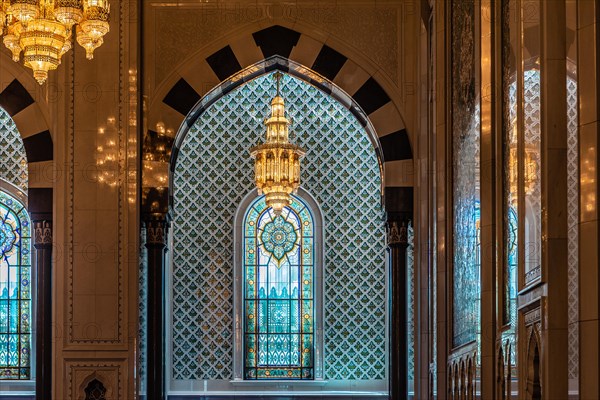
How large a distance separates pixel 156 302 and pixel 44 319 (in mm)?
1143

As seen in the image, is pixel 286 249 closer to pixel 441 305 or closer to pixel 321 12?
pixel 321 12

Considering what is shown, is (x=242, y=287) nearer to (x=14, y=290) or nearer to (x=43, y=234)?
(x=14, y=290)

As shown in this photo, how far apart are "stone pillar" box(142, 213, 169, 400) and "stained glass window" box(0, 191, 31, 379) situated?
196 inches

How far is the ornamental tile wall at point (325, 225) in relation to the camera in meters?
A: 16.9

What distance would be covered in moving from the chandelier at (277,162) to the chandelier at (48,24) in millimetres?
6057

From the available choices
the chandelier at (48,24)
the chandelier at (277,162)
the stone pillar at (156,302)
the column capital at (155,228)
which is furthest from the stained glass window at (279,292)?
the chandelier at (48,24)

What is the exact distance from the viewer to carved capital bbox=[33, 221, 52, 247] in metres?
11.8

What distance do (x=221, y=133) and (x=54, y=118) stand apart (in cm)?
564

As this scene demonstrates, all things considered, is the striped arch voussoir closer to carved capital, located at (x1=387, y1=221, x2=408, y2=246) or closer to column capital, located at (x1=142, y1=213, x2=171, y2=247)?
carved capital, located at (x1=387, y1=221, x2=408, y2=246)

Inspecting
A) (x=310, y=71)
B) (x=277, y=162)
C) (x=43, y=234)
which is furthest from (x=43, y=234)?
(x=277, y=162)

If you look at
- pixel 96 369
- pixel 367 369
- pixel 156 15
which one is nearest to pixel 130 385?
pixel 96 369

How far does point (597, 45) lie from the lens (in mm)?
5094

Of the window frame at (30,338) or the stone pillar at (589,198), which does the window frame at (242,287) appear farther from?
the stone pillar at (589,198)

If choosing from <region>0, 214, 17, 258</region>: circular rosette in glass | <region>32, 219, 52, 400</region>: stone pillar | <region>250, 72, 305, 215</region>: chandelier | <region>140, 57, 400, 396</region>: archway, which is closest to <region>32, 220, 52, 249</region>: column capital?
<region>32, 219, 52, 400</region>: stone pillar
